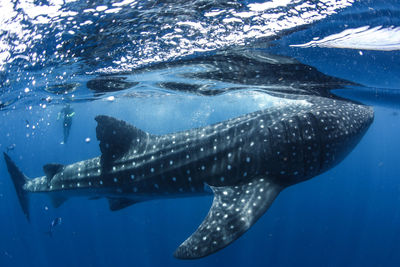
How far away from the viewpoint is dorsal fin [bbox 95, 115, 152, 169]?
241 inches

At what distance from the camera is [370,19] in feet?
19.4

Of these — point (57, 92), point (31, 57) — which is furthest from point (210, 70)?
point (57, 92)

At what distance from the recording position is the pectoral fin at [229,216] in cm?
336

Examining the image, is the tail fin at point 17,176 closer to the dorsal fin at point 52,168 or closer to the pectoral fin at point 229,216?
the dorsal fin at point 52,168

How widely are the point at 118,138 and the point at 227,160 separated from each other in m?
2.84

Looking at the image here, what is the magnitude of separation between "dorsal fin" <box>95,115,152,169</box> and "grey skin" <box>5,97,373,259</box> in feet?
0.07

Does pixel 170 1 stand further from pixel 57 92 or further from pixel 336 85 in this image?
pixel 57 92

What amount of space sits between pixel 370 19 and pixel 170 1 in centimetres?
462

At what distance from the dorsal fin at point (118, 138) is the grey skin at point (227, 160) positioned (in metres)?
0.02

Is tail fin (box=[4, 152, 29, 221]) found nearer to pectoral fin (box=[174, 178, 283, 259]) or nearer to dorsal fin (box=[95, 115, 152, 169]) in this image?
dorsal fin (box=[95, 115, 152, 169])

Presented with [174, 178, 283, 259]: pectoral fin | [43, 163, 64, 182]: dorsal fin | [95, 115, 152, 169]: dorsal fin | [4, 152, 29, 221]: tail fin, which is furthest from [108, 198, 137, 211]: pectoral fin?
[4, 152, 29, 221]: tail fin

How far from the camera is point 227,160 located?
16.4 feet

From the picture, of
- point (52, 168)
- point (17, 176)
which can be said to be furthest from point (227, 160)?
point (17, 176)

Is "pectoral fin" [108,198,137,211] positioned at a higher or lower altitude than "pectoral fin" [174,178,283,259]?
lower
